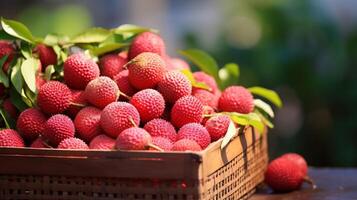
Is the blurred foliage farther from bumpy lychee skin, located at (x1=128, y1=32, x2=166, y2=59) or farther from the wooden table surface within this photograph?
bumpy lychee skin, located at (x1=128, y1=32, x2=166, y2=59)

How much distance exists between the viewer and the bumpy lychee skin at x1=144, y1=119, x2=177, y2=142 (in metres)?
1.45

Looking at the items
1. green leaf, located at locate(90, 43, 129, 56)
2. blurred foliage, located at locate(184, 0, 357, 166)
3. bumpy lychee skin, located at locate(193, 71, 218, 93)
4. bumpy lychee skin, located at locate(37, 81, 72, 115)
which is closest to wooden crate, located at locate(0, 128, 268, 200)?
bumpy lychee skin, located at locate(37, 81, 72, 115)

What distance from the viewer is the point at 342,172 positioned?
78.2 inches

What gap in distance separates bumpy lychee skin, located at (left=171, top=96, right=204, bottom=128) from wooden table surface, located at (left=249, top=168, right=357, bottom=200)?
35cm

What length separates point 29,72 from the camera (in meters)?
1.61

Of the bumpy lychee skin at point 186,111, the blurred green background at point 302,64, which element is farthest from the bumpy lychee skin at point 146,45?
the blurred green background at point 302,64

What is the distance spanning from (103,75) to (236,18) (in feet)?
6.40

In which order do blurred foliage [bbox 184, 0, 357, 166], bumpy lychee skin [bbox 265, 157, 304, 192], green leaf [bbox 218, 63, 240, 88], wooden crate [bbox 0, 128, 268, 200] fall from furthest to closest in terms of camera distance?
blurred foliage [bbox 184, 0, 357, 166], green leaf [bbox 218, 63, 240, 88], bumpy lychee skin [bbox 265, 157, 304, 192], wooden crate [bbox 0, 128, 268, 200]

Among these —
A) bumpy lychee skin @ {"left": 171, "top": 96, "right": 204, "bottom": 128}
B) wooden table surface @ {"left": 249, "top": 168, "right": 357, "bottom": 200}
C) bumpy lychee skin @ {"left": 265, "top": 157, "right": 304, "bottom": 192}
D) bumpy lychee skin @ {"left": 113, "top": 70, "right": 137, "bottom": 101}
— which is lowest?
wooden table surface @ {"left": 249, "top": 168, "right": 357, "bottom": 200}

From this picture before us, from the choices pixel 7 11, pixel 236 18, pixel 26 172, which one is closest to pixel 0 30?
pixel 26 172

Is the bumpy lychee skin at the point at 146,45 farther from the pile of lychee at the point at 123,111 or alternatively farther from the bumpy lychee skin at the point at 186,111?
the bumpy lychee skin at the point at 186,111

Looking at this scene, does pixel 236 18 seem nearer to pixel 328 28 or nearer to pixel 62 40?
pixel 328 28

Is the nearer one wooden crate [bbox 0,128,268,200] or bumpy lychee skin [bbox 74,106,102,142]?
wooden crate [bbox 0,128,268,200]

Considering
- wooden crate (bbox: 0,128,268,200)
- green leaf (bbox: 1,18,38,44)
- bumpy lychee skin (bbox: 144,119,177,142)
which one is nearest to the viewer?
wooden crate (bbox: 0,128,268,200)
